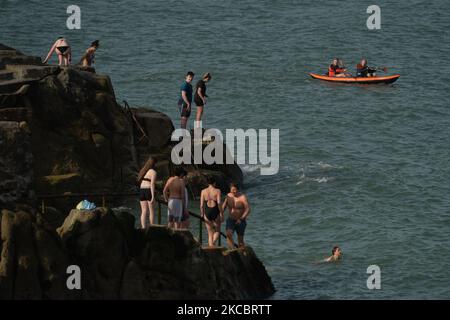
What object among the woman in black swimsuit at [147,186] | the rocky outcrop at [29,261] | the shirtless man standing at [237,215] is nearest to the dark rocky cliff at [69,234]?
the rocky outcrop at [29,261]

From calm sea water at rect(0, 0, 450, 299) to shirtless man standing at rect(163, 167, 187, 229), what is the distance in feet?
12.6

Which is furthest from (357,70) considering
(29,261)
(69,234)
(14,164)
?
(29,261)

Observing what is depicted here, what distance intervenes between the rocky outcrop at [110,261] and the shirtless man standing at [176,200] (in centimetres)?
94

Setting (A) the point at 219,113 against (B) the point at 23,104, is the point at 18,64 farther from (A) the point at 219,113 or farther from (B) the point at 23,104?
(A) the point at 219,113

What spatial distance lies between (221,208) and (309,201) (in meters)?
13.9

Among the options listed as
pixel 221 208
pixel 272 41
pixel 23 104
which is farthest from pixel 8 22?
pixel 221 208

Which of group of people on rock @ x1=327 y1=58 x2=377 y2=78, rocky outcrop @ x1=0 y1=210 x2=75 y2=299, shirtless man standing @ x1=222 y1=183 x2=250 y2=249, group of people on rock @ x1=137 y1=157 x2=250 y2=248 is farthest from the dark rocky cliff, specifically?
group of people on rock @ x1=327 y1=58 x2=377 y2=78

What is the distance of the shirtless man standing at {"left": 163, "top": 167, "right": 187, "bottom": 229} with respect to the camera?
31781mm

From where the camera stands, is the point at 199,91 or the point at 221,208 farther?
the point at 199,91

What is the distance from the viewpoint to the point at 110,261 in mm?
29594

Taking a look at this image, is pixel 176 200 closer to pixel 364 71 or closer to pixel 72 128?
pixel 72 128

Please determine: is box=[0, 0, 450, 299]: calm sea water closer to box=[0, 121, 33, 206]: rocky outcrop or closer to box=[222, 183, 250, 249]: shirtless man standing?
box=[222, 183, 250, 249]: shirtless man standing

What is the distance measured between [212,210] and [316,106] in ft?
107

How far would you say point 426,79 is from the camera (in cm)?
7156
